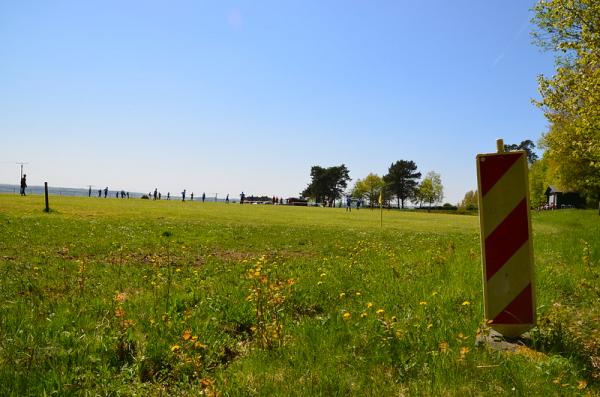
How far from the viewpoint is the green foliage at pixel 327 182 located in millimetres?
165000

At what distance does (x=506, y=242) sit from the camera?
4590 mm

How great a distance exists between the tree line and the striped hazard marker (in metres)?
143

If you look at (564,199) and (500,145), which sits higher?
(564,199)

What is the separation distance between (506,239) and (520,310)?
31.0 inches

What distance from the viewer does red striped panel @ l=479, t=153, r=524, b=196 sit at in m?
4.61

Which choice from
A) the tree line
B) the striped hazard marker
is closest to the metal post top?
the striped hazard marker

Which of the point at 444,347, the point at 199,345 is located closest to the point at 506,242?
the point at 444,347

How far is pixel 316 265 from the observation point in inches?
409

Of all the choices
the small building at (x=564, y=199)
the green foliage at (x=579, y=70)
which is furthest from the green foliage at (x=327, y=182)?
the green foliage at (x=579, y=70)

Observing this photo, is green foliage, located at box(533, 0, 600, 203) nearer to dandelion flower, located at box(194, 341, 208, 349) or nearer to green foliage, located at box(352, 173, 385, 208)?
dandelion flower, located at box(194, 341, 208, 349)

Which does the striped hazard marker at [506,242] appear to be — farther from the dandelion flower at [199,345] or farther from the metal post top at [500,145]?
the dandelion flower at [199,345]

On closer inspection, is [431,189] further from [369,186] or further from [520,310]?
[520,310]

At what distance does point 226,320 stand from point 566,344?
4.01 metres

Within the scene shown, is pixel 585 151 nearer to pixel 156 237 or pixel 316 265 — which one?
pixel 316 265
